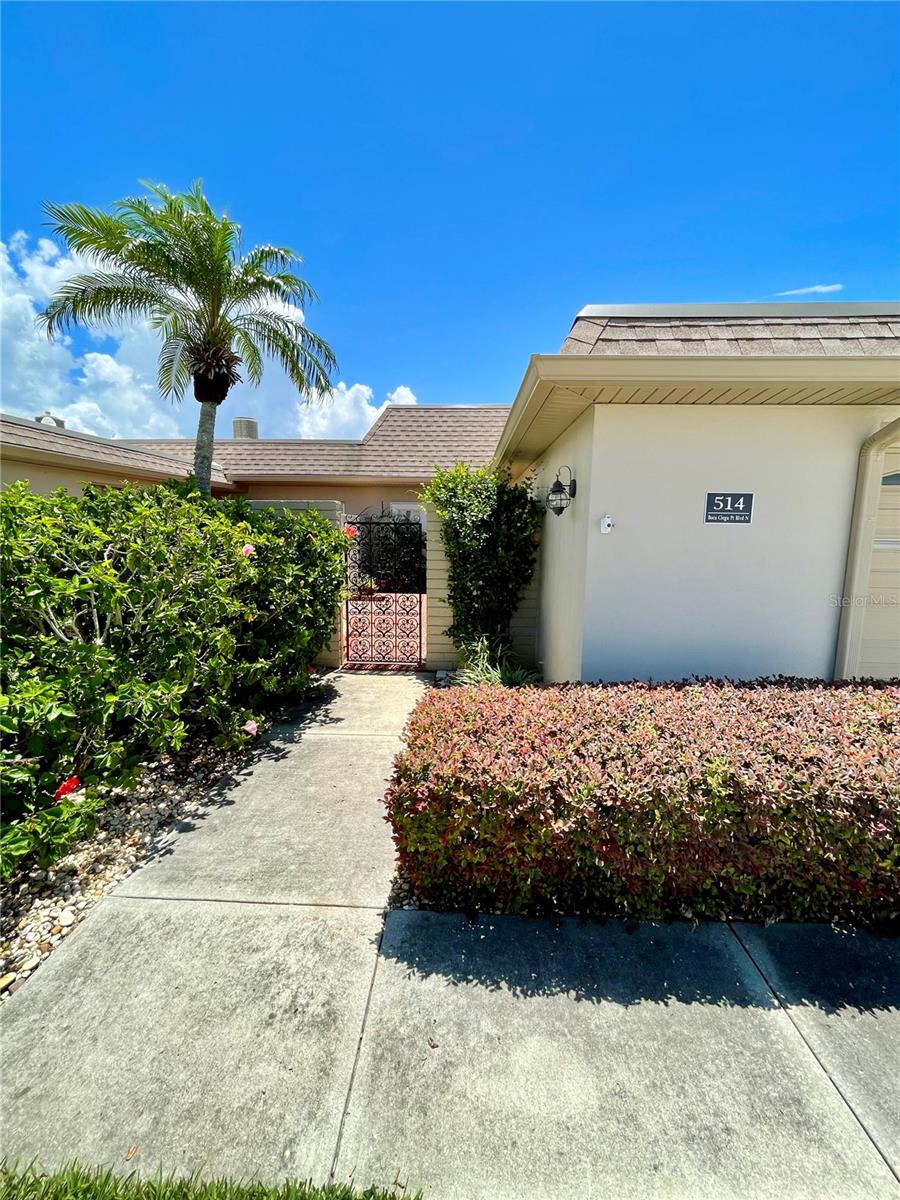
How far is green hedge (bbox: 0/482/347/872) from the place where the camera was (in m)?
2.65

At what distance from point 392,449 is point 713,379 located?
489 inches

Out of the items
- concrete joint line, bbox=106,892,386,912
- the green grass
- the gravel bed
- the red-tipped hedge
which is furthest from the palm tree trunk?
the green grass

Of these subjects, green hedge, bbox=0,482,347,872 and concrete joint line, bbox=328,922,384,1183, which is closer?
concrete joint line, bbox=328,922,384,1183

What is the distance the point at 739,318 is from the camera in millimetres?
3967

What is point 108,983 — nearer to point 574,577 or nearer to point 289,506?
point 574,577

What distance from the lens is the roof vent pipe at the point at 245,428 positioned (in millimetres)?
17953

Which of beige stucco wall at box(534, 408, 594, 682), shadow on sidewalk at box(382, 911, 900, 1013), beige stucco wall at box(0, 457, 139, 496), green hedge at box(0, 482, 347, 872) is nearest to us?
shadow on sidewalk at box(382, 911, 900, 1013)

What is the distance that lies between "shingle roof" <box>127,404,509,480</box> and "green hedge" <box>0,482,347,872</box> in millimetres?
9774

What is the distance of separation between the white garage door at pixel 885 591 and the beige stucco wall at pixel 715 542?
0.35 metres

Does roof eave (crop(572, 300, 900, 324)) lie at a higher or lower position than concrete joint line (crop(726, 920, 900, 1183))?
higher

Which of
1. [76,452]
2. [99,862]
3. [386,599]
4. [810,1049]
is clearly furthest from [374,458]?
[810,1049]

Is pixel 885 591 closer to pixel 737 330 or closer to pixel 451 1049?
pixel 737 330

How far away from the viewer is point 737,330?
12.4 ft

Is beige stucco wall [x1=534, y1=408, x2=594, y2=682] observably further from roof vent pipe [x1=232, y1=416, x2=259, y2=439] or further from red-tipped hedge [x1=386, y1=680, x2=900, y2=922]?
roof vent pipe [x1=232, y1=416, x2=259, y2=439]
